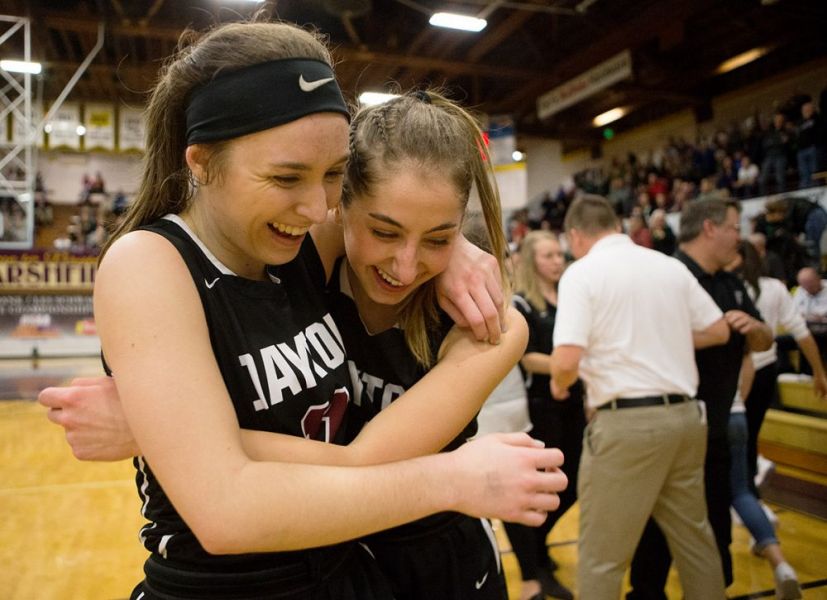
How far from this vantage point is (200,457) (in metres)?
0.95

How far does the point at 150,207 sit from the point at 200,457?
571 mm

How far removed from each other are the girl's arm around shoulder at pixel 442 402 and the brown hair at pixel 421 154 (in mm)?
106

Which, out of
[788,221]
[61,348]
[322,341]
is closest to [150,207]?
[322,341]

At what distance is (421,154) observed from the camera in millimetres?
1360

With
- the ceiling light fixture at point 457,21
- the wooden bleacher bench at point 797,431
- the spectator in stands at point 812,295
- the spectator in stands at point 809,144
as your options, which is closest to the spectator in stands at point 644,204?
the spectator in stands at point 809,144

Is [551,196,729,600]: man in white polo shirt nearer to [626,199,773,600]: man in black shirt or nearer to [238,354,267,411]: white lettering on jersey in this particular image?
[626,199,773,600]: man in black shirt

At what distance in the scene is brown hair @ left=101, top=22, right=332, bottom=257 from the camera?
1.15 metres

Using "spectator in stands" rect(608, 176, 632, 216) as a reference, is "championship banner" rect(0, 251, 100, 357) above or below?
below

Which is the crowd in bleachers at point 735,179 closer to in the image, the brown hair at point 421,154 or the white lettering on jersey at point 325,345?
the brown hair at point 421,154

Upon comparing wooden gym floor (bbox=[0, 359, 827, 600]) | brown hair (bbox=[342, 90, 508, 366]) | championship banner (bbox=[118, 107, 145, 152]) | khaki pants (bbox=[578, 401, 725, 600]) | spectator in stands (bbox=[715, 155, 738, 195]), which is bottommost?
wooden gym floor (bbox=[0, 359, 827, 600])

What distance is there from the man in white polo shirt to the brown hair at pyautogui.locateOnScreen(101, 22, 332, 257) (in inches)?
83.7

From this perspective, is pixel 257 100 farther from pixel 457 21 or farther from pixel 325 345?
pixel 457 21

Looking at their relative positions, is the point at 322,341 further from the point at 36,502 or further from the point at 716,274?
the point at 36,502

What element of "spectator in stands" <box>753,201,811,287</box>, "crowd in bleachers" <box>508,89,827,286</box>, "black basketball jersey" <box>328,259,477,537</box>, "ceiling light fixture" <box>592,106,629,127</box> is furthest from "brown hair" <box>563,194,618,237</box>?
"ceiling light fixture" <box>592,106,629,127</box>
